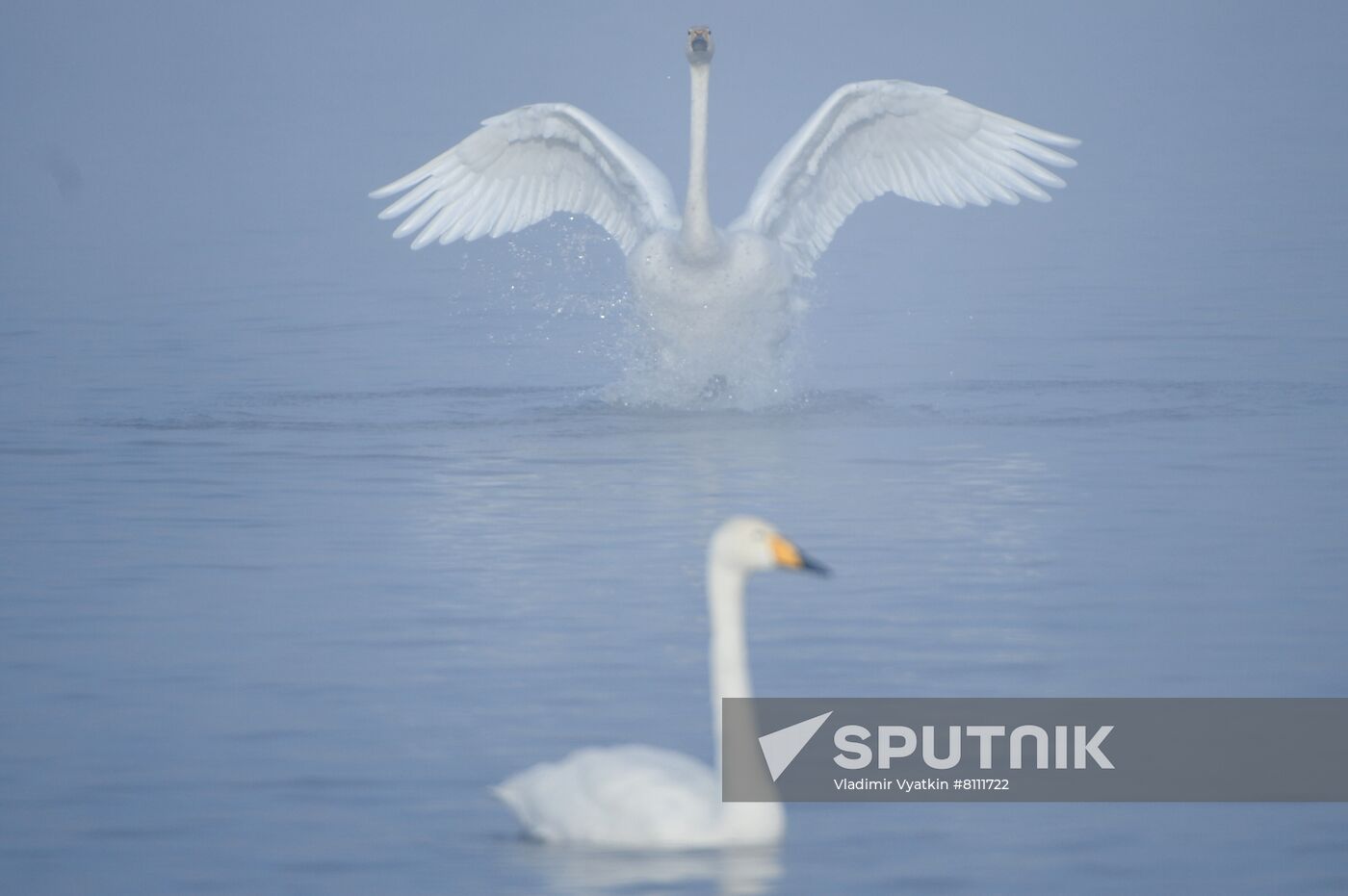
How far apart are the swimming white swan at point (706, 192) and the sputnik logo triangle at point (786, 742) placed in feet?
21.9

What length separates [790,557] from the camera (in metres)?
7.31

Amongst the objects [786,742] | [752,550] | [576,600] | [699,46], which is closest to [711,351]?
[699,46]

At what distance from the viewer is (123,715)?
8641mm

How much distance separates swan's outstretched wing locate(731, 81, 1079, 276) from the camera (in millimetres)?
15281

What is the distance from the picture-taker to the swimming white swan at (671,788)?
7.03 meters

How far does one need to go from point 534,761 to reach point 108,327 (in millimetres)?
12542

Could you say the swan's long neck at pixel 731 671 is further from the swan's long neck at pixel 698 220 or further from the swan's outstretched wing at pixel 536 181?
the swan's outstretched wing at pixel 536 181

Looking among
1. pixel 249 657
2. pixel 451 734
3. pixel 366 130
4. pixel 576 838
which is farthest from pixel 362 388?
pixel 366 130

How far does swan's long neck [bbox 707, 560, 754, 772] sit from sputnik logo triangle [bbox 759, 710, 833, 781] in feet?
2.15

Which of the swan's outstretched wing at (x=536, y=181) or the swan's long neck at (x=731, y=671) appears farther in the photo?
the swan's outstretched wing at (x=536, y=181)

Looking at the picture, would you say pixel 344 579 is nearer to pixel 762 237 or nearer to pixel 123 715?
pixel 123 715

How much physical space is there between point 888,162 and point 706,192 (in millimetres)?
1811

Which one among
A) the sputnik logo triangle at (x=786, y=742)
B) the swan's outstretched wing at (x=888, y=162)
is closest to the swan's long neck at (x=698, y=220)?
the swan's outstretched wing at (x=888, y=162)

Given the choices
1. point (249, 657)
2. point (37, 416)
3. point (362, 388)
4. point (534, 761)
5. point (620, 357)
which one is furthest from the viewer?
point (620, 357)
